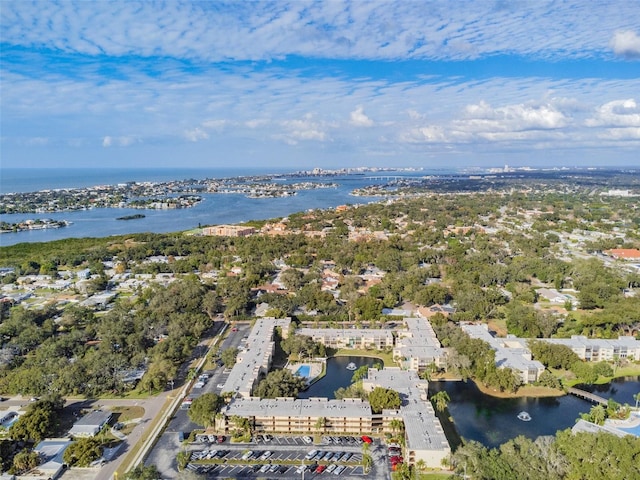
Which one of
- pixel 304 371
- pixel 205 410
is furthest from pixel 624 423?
pixel 205 410

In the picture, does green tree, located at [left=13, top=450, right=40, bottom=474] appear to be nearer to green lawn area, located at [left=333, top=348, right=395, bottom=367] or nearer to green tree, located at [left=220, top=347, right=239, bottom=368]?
green tree, located at [left=220, top=347, right=239, bottom=368]

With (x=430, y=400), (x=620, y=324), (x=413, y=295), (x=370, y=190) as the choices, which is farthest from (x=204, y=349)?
(x=370, y=190)

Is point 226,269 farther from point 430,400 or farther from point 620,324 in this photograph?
point 620,324

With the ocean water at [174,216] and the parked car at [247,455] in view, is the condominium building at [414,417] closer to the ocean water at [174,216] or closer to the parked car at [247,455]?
the parked car at [247,455]

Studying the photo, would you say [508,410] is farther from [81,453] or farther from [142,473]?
[81,453]

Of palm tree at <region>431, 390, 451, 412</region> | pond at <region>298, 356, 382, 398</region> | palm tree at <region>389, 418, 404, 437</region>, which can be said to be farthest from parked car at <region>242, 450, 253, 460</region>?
palm tree at <region>431, 390, 451, 412</region>
